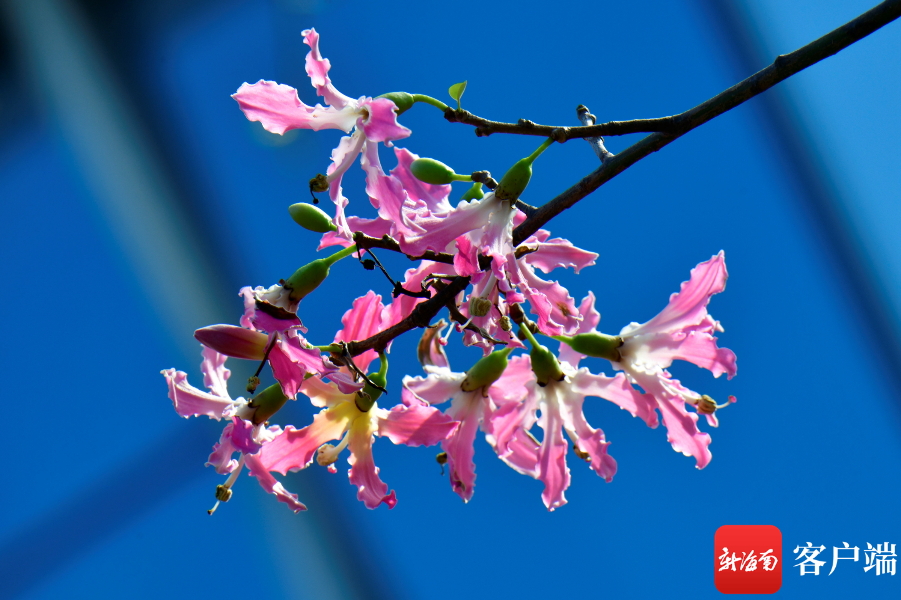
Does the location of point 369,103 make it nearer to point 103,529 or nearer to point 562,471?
point 562,471

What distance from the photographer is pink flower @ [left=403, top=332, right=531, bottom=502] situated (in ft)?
1.27

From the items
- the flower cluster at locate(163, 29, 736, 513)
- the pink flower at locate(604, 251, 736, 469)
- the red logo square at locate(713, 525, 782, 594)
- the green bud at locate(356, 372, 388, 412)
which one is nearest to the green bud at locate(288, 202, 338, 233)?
the flower cluster at locate(163, 29, 736, 513)

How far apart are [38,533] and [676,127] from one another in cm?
119

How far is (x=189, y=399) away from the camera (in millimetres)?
415

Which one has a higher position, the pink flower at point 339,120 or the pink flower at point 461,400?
the pink flower at point 339,120

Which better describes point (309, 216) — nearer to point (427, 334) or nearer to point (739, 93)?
point (427, 334)

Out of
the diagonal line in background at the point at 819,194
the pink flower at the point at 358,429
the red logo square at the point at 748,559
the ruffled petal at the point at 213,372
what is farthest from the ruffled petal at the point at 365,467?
the diagonal line in background at the point at 819,194

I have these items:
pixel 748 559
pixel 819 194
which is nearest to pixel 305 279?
pixel 748 559

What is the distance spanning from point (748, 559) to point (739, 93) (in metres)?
0.89

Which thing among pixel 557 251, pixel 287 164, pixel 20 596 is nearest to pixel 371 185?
pixel 557 251

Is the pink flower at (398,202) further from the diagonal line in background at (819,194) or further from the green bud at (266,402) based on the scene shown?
the diagonal line in background at (819,194)

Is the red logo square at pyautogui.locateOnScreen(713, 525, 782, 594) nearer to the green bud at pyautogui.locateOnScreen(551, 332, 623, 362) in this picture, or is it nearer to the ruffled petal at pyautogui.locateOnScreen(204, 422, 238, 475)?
the green bud at pyautogui.locateOnScreen(551, 332, 623, 362)

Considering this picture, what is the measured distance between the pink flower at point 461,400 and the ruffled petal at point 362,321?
33 mm

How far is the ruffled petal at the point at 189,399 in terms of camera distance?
407 mm
